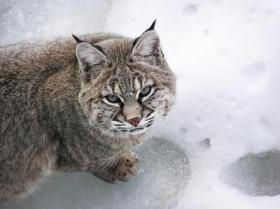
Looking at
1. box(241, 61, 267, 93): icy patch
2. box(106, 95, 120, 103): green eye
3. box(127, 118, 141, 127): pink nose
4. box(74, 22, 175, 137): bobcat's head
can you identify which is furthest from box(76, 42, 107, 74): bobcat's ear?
box(241, 61, 267, 93): icy patch

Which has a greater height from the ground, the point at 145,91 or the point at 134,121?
the point at 145,91

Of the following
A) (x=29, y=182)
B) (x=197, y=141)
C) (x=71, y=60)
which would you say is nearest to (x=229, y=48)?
(x=197, y=141)

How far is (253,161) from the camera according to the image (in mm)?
3842

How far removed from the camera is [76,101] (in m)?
3.33

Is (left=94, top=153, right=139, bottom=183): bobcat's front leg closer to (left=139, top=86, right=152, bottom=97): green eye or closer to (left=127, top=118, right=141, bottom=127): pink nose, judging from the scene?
(left=127, top=118, right=141, bottom=127): pink nose

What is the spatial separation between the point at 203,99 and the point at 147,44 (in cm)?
102

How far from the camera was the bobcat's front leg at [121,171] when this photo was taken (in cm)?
383

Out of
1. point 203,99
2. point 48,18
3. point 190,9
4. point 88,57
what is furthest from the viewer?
point 48,18

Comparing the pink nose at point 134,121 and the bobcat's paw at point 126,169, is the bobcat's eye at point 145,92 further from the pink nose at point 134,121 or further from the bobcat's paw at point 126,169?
the bobcat's paw at point 126,169

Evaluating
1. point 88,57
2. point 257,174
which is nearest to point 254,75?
point 257,174

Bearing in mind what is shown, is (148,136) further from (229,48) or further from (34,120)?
(229,48)

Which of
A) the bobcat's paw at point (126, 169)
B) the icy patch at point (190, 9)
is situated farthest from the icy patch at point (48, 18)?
the bobcat's paw at point (126, 169)

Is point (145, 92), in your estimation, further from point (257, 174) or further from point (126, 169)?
point (257, 174)

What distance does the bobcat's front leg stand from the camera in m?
3.83
